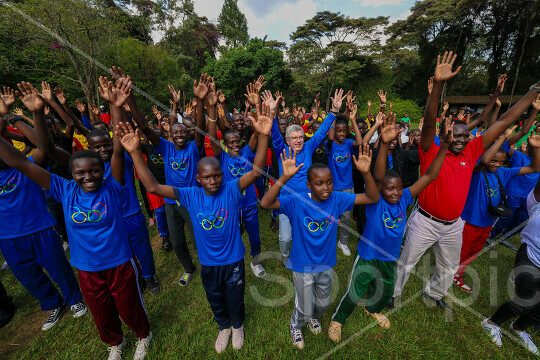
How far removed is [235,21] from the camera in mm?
33312

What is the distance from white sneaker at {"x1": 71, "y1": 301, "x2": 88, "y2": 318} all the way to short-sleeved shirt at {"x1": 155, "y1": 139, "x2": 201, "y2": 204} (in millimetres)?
1676

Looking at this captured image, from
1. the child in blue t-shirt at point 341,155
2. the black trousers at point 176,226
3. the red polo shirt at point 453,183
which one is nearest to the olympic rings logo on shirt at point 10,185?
the black trousers at point 176,226

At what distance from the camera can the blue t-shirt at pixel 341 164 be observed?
13.5 feet

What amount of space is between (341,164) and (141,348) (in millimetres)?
3703

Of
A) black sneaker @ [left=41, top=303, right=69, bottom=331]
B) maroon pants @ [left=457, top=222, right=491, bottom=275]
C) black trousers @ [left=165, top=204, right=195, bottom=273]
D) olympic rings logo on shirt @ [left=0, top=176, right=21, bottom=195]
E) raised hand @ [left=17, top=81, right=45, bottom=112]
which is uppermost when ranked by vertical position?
raised hand @ [left=17, top=81, right=45, bottom=112]

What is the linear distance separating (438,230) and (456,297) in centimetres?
132

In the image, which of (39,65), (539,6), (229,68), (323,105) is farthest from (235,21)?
(539,6)

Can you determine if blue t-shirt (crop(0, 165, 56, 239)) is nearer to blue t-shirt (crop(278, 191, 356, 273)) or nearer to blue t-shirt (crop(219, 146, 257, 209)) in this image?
blue t-shirt (crop(219, 146, 257, 209))

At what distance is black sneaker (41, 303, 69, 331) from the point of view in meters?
2.85

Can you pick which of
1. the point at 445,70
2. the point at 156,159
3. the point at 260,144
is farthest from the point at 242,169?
the point at 445,70

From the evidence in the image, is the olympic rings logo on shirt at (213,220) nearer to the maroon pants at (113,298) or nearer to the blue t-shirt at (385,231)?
the maroon pants at (113,298)

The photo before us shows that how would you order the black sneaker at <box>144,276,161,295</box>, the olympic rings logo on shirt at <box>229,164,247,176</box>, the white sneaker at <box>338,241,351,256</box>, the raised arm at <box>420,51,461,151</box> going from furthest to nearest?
the white sneaker at <box>338,241,351,256</box> < the olympic rings logo on shirt at <box>229,164,247,176</box> < the black sneaker at <box>144,276,161,295</box> < the raised arm at <box>420,51,461,151</box>

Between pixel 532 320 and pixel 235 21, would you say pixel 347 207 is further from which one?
pixel 235 21

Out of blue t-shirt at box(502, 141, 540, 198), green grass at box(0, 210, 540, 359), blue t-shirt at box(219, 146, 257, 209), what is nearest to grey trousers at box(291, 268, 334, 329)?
green grass at box(0, 210, 540, 359)
